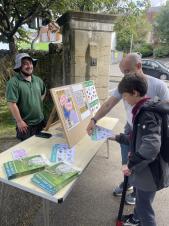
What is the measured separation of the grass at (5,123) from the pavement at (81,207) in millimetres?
2460

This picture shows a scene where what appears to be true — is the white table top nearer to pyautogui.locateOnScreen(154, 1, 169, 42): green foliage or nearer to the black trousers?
the black trousers

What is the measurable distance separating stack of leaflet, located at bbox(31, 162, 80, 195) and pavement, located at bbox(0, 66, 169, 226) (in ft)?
3.09

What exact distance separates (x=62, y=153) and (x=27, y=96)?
3.10ft

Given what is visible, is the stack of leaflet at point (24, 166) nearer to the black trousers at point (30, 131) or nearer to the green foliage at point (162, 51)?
the black trousers at point (30, 131)

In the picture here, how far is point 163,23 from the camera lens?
34.8 meters

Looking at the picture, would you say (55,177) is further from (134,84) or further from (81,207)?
(81,207)

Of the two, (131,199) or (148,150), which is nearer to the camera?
(148,150)

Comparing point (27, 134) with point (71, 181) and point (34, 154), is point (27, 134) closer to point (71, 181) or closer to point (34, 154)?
point (34, 154)

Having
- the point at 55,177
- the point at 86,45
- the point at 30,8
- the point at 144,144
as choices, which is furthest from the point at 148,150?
→ the point at 30,8

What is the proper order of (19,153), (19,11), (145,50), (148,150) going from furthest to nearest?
(145,50) → (19,11) → (19,153) → (148,150)

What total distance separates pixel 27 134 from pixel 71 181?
1305 millimetres

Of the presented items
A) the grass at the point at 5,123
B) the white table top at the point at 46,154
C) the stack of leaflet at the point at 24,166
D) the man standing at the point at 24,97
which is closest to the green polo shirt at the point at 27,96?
the man standing at the point at 24,97

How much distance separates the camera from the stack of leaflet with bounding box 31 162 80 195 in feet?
6.01

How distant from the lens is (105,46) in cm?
509
